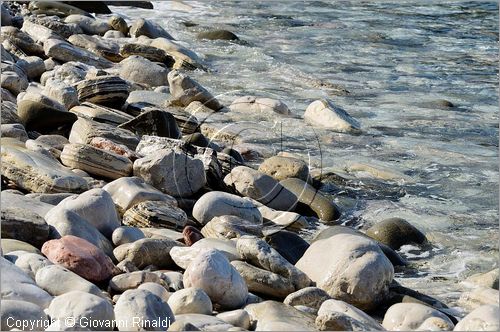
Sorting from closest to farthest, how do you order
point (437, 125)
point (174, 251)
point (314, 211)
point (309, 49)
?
point (174, 251)
point (314, 211)
point (437, 125)
point (309, 49)

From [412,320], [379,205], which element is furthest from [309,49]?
[412,320]

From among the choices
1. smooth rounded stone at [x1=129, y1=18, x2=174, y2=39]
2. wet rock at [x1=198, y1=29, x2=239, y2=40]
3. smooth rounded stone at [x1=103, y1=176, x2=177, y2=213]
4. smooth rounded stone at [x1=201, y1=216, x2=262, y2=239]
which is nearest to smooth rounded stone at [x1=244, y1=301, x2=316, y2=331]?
smooth rounded stone at [x1=201, y1=216, x2=262, y2=239]

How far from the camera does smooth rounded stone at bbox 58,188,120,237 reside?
13.8 ft

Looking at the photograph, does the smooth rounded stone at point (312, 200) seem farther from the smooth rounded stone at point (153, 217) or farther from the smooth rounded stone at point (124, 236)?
the smooth rounded stone at point (124, 236)

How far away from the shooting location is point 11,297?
3.15m

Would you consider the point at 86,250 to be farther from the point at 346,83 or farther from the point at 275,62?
the point at 275,62

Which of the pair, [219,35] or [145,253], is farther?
[219,35]

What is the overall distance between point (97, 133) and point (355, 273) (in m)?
2.39

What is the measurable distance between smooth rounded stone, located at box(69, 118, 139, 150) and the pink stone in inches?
76.4

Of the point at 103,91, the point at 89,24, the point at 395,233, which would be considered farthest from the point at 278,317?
the point at 89,24

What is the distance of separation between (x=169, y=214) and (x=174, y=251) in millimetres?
668

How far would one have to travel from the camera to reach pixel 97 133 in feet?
18.7

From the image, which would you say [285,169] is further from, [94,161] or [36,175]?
[36,175]

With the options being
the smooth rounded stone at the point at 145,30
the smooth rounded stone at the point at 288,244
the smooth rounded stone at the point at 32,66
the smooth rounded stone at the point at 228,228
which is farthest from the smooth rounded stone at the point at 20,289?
the smooth rounded stone at the point at 145,30
